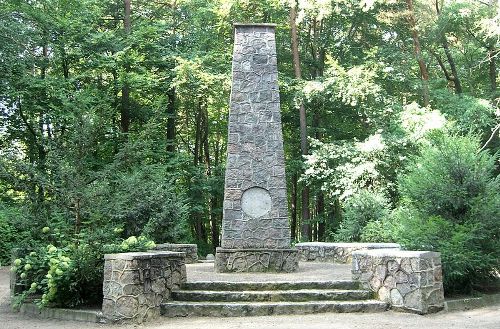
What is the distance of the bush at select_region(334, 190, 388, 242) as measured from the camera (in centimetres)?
1335

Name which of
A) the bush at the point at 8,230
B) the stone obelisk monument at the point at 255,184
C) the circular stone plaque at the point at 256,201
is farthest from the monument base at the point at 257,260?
the bush at the point at 8,230

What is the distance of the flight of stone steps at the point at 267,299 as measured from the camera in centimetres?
671

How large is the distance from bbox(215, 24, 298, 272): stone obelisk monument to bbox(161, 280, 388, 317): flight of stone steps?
7.17ft

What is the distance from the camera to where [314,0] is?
1662 centimetres

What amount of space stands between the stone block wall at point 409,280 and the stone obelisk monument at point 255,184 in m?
2.59

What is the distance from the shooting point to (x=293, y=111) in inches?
788

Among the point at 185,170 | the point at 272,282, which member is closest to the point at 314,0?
the point at 185,170

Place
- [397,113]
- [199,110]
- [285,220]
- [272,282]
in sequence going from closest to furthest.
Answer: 1. [272,282]
2. [285,220]
3. [397,113]
4. [199,110]

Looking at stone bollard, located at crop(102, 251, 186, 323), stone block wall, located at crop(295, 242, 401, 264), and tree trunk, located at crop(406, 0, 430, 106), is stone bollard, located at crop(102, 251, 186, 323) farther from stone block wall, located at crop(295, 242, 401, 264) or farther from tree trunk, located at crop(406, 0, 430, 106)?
tree trunk, located at crop(406, 0, 430, 106)

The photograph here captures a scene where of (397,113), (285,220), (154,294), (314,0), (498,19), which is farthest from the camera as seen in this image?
(314,0)

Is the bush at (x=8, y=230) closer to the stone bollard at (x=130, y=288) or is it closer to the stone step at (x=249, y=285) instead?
the stone bollard at (x=130, y=288)

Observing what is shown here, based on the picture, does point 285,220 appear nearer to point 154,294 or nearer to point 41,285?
point 154,294

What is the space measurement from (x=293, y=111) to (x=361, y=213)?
744cm

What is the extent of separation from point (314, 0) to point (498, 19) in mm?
8846
